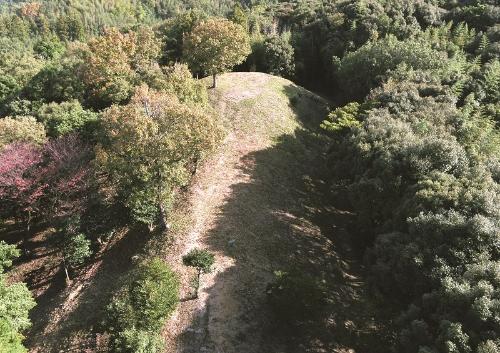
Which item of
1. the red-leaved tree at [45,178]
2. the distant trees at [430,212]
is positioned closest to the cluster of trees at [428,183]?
the distant trees at [430,212]

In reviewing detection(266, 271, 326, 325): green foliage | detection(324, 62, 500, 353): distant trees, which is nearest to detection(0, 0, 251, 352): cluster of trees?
detection(266, 271, 326, 325): green foliage

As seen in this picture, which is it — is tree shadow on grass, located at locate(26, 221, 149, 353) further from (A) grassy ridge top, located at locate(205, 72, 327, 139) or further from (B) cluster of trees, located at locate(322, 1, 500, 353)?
(A) grassy ridge top, located at locate(205, 72, 327, 139)

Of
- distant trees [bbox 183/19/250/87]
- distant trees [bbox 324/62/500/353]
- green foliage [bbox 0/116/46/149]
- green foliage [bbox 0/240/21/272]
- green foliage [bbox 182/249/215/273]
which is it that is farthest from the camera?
distant trees [bbox 183/19/250/87]

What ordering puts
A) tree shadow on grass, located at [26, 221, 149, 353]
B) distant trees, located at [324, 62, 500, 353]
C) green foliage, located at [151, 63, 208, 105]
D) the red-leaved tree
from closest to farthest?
distant trees, located at [324, 62, 500, 353], tree shadow on grass, located at [26, 221, 149, 353], the red-leaved tree, green foliage, located at [151, 63, 208, 105]

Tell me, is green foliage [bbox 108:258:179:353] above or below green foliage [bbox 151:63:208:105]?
below

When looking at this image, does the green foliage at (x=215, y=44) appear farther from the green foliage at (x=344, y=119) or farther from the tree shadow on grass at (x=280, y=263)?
the green foliage at (x=344, y=119)

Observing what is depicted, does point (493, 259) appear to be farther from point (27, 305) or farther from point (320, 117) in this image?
point (320, 117)

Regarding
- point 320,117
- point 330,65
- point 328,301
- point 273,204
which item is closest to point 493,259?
point 328,301
